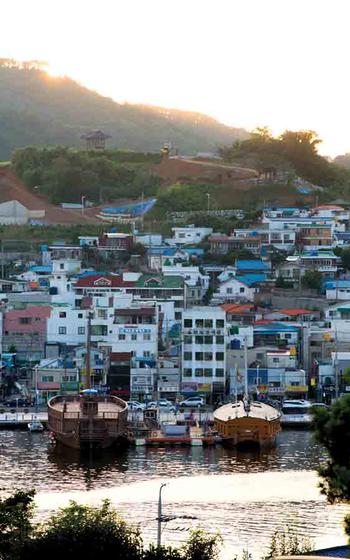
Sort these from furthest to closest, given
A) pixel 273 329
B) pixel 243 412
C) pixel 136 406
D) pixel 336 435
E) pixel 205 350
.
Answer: pixel 273 329
pixel 205 350
pixel 136 406
pixel 243 412
pixel 336 435

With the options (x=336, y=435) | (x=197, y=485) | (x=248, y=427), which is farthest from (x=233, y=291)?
(x=336, y=435)

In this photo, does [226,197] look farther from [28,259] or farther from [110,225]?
[28,259]

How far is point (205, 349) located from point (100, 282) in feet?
17.3

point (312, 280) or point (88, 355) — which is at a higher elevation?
point (312, 280)

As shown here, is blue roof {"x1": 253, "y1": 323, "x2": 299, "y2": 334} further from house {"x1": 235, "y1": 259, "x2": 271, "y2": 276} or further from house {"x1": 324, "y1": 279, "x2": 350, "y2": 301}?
house {"x1": 235, "y1": 259, "x2": 271, "y2": 276}

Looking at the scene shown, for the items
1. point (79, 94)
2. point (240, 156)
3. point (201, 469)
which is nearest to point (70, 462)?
point (201, 469)

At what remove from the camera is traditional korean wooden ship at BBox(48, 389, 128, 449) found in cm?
2842

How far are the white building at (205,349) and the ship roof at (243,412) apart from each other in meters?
2.60

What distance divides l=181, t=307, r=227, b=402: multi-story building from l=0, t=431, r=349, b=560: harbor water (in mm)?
3501

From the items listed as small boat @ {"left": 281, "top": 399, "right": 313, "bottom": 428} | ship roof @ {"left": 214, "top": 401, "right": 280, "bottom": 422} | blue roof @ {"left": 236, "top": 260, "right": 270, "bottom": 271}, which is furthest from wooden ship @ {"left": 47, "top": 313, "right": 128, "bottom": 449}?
blue roof @ {"left": 236, "top": 260, "right": 270, "bottom": 271}

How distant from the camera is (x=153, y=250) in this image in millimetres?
43594

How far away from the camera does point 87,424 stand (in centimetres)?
2856

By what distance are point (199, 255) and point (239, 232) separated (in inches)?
74.5

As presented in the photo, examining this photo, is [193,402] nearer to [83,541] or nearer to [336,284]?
[336,284]
